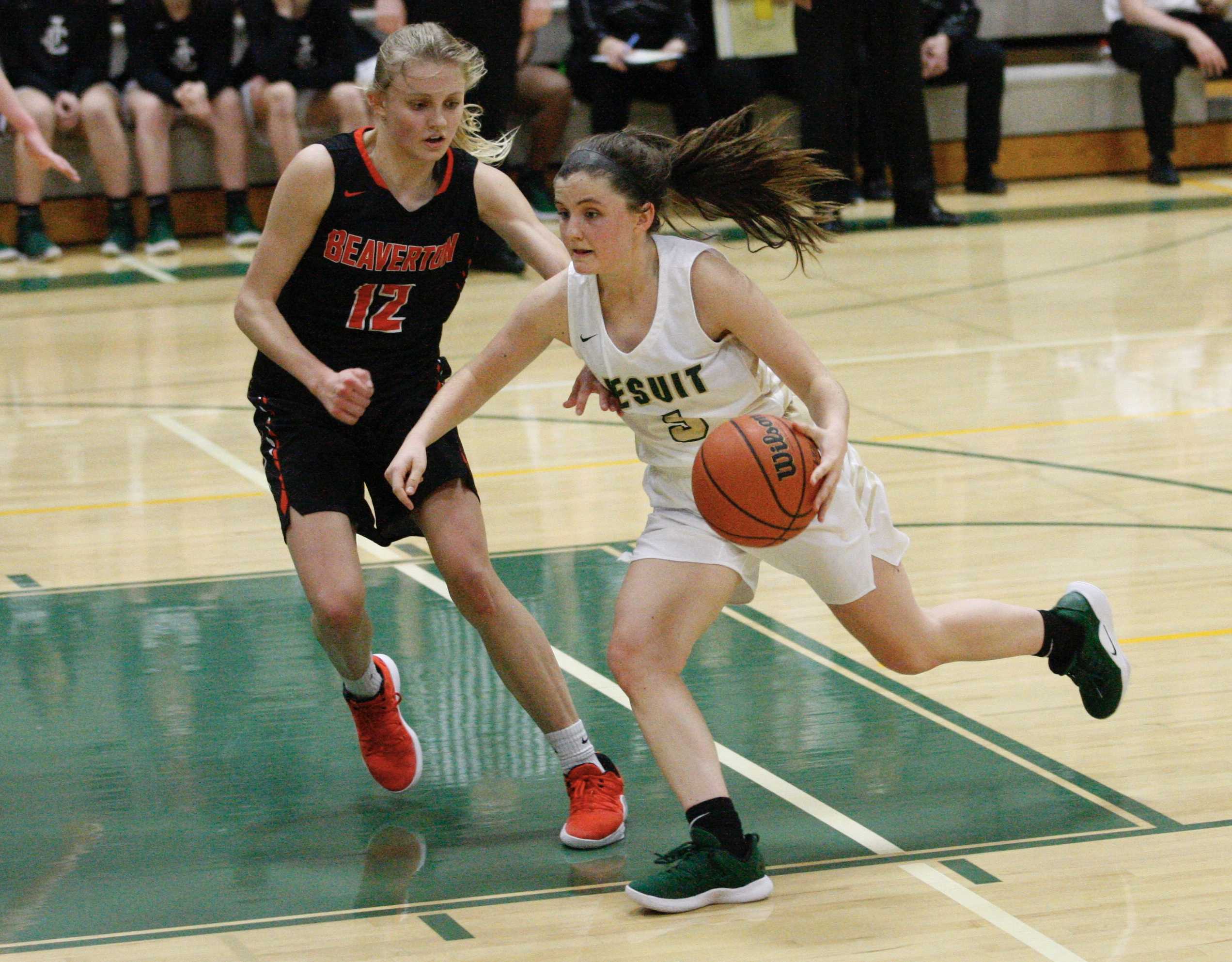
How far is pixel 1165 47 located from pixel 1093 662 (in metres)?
8.86

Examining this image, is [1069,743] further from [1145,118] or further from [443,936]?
[1145,118]

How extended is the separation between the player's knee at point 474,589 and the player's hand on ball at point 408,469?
18 centimetres

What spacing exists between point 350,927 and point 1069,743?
161 centimetres

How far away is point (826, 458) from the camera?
317 centimetres

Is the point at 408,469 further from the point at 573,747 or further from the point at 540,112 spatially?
the point at 540,112

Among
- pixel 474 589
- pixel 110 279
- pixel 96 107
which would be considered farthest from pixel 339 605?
pixel 96 107

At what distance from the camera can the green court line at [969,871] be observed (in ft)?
10.5

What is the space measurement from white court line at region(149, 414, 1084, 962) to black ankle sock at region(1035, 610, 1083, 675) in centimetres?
60

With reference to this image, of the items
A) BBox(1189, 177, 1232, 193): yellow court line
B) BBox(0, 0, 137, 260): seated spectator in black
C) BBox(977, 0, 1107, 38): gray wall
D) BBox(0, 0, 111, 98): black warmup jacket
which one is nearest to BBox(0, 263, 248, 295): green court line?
BBox(0, 0, 137, 260): seated spectator in black

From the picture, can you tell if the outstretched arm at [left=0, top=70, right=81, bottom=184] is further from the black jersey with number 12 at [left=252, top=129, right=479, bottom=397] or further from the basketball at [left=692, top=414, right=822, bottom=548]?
the basketball at [left=692, top=414, right=822, bottom=548]

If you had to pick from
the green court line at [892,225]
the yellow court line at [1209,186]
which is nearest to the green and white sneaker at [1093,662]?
the green court line at [892,225]

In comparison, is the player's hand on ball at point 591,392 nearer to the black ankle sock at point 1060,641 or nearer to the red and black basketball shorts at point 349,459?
the red and black basketball shorts at point 349,459

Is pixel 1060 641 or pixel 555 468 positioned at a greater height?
pixel 1060 641

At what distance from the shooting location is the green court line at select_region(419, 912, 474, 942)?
10.1 ft
